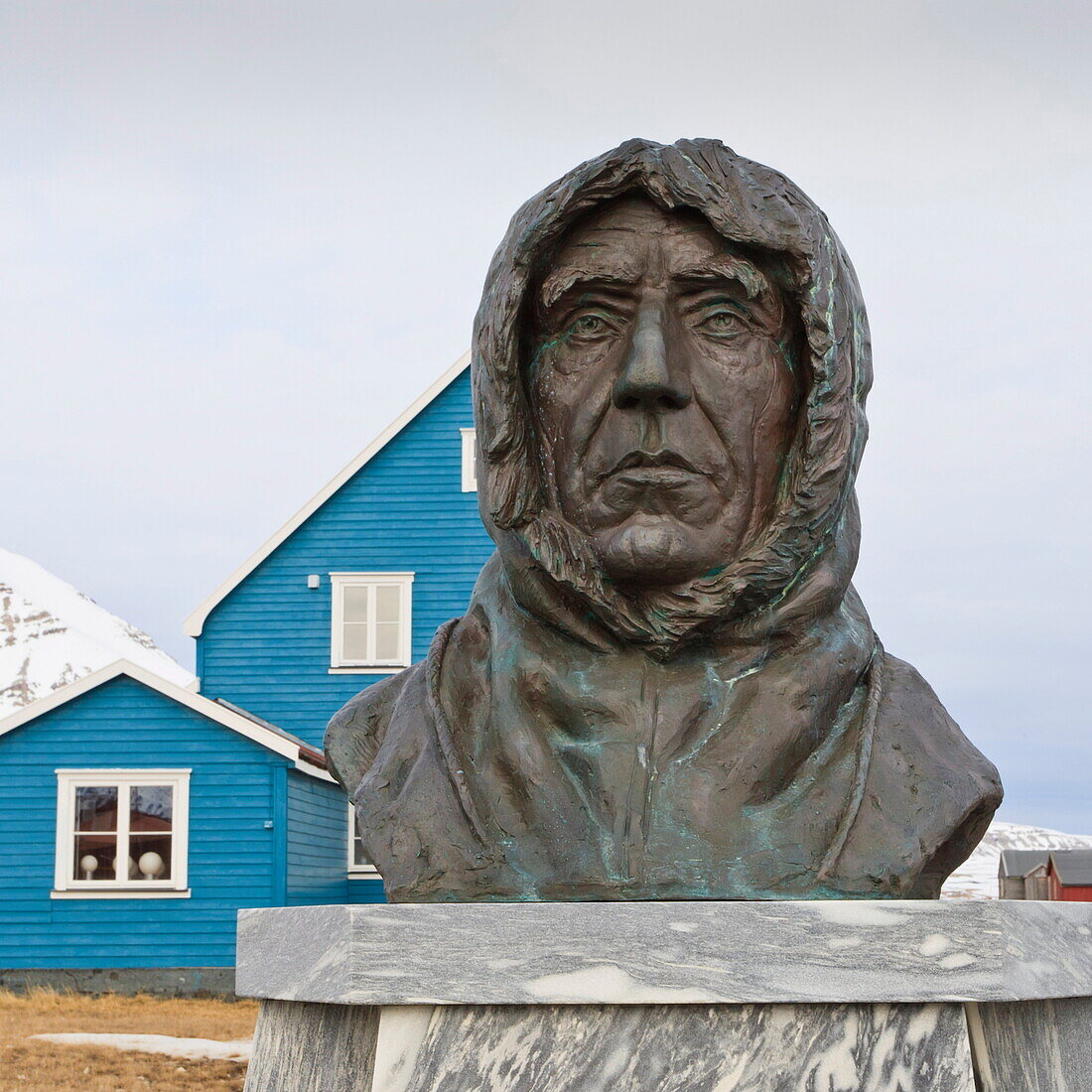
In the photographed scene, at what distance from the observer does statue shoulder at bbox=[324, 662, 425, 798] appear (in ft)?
12.3

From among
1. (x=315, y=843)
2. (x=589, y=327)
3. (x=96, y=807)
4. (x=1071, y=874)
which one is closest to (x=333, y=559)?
(x=315, y=843)

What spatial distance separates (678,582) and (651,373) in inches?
17.6

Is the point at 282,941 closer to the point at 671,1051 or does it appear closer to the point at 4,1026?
the point at 671,1051

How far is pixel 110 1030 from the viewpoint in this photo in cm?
1109

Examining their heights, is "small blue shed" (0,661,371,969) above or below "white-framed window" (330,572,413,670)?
below

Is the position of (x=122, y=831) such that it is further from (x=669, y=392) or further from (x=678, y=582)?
(x=669, y=392)

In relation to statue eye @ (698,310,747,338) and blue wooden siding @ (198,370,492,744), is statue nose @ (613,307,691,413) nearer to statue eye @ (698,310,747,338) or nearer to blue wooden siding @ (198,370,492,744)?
statue eye @ (698,310,747,338)

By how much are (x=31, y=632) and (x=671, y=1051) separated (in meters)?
165

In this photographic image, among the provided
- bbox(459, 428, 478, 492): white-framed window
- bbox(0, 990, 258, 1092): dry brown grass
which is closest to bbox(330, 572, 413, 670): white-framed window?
bbox(459, 428, 478, 492): white-framed window

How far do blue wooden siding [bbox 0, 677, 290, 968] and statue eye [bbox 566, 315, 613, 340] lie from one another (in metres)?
12.0

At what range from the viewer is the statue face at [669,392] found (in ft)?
10.7

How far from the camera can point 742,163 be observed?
Result: 3297mm

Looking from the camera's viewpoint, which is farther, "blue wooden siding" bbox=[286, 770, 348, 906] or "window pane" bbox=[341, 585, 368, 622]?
"window pane" bbox=[341, 585, 368, 622]

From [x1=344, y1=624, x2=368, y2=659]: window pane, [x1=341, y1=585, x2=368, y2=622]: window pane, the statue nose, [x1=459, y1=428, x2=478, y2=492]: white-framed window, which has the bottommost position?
[x1=344, y1=624, x2=368, y2=659]: window pane
